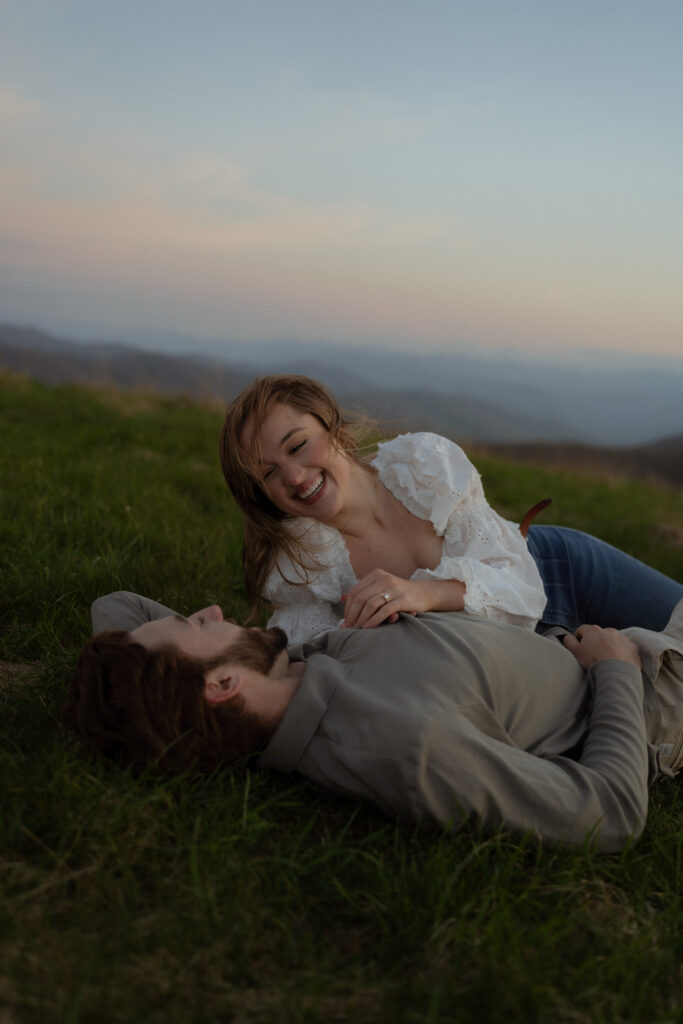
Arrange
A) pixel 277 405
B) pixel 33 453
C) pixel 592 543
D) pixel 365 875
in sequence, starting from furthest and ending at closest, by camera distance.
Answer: pixel 33 453
pixel 592 543
pixel 277 405
pixel 365 875

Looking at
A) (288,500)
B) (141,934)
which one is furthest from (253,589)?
(141,934)

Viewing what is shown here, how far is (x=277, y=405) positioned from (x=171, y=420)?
5.91 m

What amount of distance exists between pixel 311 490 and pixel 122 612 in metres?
0.82

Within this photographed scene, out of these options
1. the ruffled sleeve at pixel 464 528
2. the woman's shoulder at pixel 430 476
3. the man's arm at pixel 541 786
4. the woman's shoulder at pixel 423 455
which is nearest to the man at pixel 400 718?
the man's arm at pixel 541 786

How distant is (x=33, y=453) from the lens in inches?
243

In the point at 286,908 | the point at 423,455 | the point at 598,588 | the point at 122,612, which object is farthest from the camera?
the point at 598,588

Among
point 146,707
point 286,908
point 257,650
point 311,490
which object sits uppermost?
point 311,490

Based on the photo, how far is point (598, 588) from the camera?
3473mm

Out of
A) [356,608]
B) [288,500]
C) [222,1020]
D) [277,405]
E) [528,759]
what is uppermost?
[277,405]

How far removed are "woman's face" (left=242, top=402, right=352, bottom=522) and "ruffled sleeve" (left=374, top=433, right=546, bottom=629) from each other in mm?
329

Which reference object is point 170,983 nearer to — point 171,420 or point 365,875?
point 365,875

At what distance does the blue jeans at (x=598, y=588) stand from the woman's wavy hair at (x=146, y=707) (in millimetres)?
1697

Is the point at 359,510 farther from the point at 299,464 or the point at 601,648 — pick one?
the point at 601,648

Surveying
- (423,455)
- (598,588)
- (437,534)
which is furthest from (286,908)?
(598,588)
